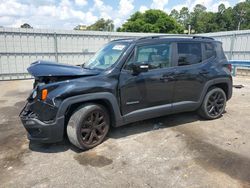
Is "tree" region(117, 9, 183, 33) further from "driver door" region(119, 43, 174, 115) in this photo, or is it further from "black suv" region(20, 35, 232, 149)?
"driver door" region(119, 43, 174, 115)

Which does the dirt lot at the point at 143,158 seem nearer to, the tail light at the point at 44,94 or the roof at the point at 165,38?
the tail light at the point at 44,94

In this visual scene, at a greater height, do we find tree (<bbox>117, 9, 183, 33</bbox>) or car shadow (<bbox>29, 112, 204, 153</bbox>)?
tree (<bbox>117, 9, 183, 33</bbox>)

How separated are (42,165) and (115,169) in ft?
3.62

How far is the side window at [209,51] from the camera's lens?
533cm

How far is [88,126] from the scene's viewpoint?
4.02 metres

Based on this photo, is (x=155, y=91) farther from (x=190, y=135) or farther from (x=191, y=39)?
(x=191, y=39)

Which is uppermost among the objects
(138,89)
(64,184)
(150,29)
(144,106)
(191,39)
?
(150,29)

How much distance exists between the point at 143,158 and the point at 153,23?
1923 inches

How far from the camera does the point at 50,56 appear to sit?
13.0 m

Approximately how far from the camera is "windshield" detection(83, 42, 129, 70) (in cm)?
439

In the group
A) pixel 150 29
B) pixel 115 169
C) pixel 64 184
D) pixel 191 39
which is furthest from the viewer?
pixel 150 29

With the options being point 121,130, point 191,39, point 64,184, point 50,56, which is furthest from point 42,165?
point 50,56

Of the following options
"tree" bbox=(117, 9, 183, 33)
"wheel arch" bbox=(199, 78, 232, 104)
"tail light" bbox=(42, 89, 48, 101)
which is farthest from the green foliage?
"tail light" bbox=(42, 89, 48, 101)

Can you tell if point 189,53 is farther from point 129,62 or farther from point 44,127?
point 44,127
